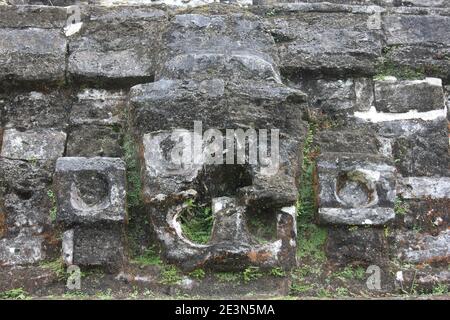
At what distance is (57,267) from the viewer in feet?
12.0

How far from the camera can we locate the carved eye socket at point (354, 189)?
382cm

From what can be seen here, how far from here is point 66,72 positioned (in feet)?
14.0

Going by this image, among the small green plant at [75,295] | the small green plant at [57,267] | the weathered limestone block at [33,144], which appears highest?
the weathered limestone block at [33,144]

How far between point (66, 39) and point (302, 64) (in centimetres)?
133

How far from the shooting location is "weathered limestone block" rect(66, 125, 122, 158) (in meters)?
4.03

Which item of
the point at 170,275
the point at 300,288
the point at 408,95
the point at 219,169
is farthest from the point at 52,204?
the point at 408,95

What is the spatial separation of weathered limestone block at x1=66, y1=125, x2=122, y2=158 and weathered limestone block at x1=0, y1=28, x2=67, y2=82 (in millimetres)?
359

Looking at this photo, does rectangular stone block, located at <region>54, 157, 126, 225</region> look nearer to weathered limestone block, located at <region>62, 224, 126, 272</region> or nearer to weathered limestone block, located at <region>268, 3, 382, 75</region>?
weathered limestone block, located at <region>62, 224, 126, 272</region>

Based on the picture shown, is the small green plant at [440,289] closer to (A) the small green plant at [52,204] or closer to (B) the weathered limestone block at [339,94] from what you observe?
(B) the weathered limestone block at [339,94]

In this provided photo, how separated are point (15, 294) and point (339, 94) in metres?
2.01

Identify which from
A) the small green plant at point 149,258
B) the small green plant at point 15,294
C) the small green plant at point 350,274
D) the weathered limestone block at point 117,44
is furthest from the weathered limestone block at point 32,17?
the small green plant at point 350,274

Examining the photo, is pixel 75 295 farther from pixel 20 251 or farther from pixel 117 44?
pixel 117 44

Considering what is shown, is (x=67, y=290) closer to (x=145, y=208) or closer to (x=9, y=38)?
(x=145, y=208)

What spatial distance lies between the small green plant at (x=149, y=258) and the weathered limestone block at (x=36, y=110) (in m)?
0.88
